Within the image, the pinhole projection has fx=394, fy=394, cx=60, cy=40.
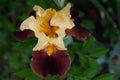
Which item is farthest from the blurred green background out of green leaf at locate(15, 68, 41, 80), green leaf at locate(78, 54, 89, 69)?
green leaf at locate(15, 68, 41, 80)

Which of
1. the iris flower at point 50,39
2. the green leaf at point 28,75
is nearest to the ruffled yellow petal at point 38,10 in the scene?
the iris flower at point 50,39

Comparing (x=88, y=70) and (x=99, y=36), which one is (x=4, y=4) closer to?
(x=99, y=36)

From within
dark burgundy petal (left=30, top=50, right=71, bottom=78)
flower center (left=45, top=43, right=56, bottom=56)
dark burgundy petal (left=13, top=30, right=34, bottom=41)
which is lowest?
dark burgundy petal (left=30, top=50, right=71, bottom=78)

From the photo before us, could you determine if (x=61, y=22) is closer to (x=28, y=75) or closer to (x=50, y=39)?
(x=50, y=39)

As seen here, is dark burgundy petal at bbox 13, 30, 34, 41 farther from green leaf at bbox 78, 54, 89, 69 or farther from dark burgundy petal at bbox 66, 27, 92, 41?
green leaf at bbox 78, 54, 89, 69

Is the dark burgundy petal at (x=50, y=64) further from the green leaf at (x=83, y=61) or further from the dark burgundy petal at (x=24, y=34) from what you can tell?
the green leaf at (x=83, y=61)

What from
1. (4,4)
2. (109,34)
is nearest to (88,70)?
(109,34)

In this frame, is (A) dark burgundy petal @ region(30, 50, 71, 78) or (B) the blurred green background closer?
(A) dark burgundy petal @ region(30, 50, 71, 78)

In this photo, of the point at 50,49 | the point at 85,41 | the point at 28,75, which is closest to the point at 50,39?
the point at 50,49
